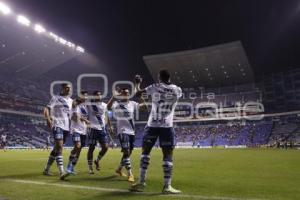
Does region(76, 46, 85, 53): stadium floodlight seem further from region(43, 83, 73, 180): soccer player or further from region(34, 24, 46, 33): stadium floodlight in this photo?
region(43, 83, 73, 180): soccer player

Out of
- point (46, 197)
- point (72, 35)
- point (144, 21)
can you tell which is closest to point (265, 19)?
point (144, 21)

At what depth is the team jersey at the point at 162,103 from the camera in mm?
8469

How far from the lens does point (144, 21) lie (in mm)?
57562

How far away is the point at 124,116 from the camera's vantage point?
439 inches

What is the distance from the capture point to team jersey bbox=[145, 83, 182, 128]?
8469mm

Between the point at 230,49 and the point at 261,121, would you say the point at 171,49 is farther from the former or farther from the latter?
the point at 261,121

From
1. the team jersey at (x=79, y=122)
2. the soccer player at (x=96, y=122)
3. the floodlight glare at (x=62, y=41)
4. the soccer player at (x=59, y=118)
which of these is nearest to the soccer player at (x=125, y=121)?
the soccer player at (x=96, y=122)

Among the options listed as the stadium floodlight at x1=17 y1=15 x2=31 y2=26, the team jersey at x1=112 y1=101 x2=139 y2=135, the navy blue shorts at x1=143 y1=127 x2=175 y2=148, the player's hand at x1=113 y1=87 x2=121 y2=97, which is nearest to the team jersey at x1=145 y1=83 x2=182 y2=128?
the navy blue shorts at x1=143 y1=127 x2=175 y2=148

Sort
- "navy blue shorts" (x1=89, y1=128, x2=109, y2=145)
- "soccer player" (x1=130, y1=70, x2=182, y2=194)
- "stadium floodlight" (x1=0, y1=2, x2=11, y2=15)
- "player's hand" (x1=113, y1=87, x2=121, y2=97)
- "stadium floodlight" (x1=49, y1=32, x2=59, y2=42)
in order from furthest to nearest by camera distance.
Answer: "stadium floodlight" (x1=49, y1=32, x2=59, y2=42) → "stadium floodlight" (x1=0, y1=2, x2=11, y2=15) → "navy blue shorts" (x1=89, y1=128, x2=109, y2=145) → "player's hand" (x1=113, y1=87, x2=121, y2=97) → "soccer player" (x1=130, y1=70, x2=182, y2=194)

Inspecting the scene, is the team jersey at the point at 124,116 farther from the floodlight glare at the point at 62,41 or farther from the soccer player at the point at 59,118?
the floodlight glare at the point at 62,41

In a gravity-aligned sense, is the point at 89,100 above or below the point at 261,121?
below

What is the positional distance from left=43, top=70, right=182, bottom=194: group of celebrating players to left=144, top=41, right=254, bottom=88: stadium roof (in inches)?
2249

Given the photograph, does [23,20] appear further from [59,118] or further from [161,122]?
[161,122]

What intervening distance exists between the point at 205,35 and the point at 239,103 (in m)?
31.8
